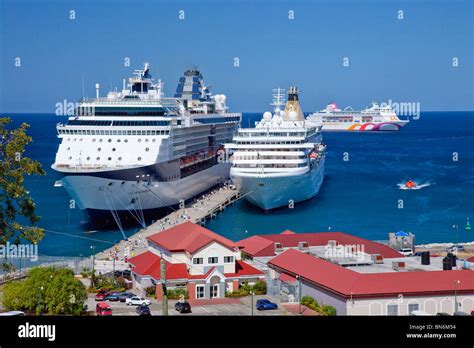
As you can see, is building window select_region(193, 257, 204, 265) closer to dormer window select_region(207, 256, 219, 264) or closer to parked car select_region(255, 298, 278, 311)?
dormer window select_region(207, 256, 219, 264)

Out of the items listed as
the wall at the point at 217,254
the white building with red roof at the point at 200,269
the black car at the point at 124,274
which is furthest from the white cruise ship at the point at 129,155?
the wall at the point at 217,254

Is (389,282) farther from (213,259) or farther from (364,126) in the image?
(364,126)

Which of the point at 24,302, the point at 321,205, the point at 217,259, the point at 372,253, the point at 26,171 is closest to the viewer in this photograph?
the point at 26,171

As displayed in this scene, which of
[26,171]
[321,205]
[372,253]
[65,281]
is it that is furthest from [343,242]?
[321,205]

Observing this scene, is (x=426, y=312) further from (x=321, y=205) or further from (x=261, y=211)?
(x=321, y=205)

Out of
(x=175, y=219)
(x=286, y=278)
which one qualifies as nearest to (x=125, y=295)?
(x=286, y=278)
